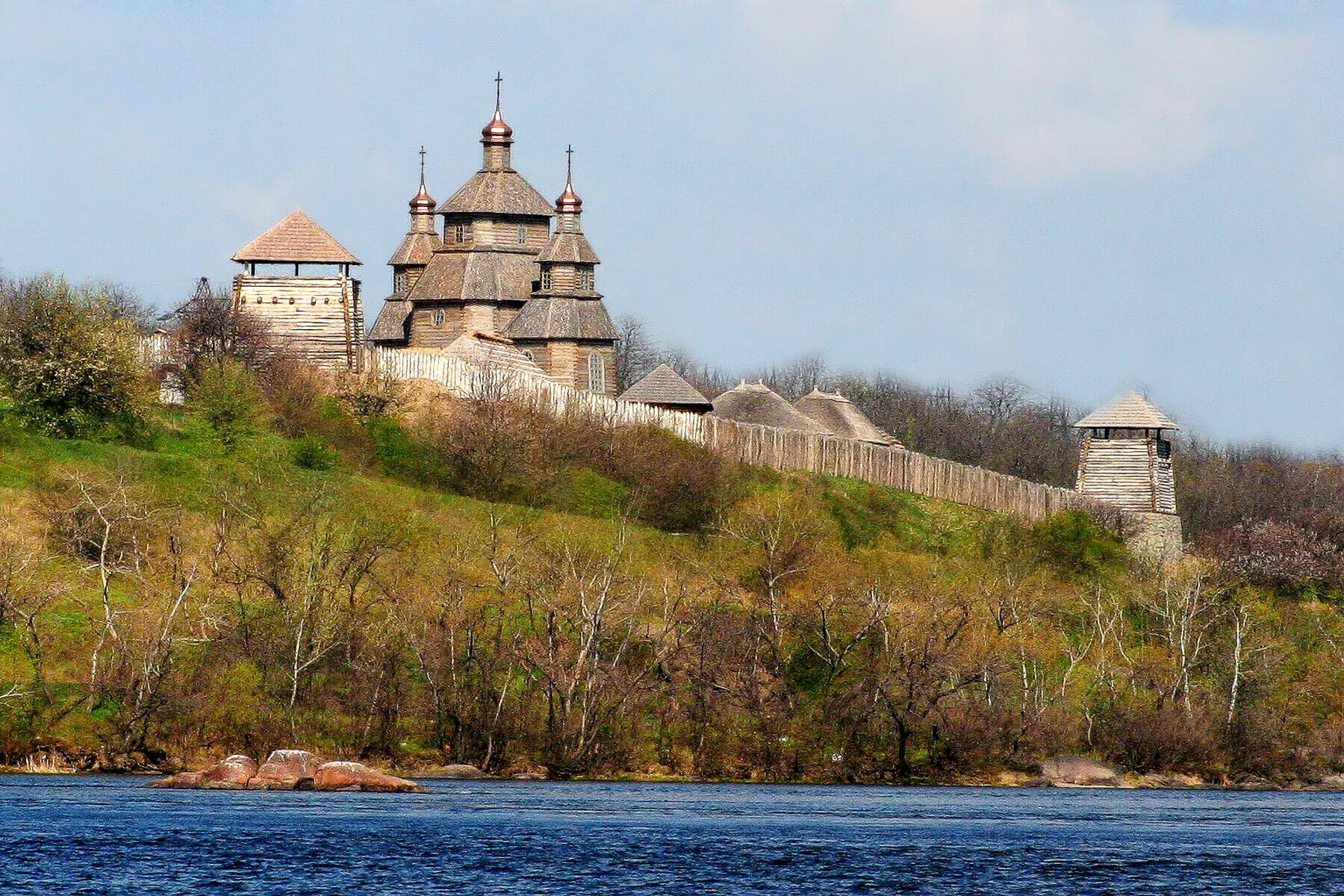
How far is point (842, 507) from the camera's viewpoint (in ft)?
283

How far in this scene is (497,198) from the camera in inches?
4048

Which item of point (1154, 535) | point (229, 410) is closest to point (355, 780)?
point (229, 410)

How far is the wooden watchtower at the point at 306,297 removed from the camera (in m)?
91.4

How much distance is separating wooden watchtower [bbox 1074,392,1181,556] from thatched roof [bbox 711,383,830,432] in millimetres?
11676

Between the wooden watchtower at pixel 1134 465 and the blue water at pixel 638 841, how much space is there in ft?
101

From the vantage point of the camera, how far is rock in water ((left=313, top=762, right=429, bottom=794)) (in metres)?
58.1

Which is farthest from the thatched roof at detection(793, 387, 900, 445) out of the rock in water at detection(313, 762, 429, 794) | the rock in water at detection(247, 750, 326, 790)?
the rock in water at detection(247, 750, 326, 790)

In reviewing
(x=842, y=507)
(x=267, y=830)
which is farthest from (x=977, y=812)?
(x=842, y=507)

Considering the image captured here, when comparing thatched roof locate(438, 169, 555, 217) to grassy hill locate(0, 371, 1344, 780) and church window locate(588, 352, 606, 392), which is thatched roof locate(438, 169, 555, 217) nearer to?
church window locate(588, 352, 606, 392)

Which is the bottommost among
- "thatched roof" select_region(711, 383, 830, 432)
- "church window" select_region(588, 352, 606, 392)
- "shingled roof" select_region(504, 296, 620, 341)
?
"thatched roof" select_region(711, 383, 830, 432)

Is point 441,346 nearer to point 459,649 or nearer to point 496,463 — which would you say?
point 496,463

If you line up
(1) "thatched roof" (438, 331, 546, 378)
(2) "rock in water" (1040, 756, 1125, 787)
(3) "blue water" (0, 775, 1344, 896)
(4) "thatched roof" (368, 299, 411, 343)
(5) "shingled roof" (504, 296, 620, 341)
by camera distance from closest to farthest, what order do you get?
(3) "blue water" (0, 775, 1344, 896), (2) "rock in water" (1040, 756, 1125, 787), (1) "thatched roof" (438, 331, 546, 378), (5) "shingled roof" (504, 296, 620, 341), (4) "thatched roof" (368, 299, 411, 343)

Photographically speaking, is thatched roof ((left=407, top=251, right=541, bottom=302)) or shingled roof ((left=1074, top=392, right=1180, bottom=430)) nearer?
shingled roof ((left=1074, top=392, right=1180, bottom=430))

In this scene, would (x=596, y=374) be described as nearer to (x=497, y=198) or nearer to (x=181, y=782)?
(x=497, y=198)
